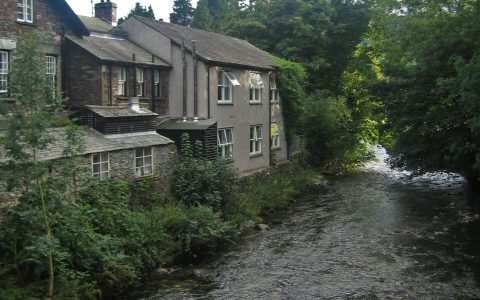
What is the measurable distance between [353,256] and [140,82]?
602 inches

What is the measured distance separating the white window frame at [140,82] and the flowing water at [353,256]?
10.5 m

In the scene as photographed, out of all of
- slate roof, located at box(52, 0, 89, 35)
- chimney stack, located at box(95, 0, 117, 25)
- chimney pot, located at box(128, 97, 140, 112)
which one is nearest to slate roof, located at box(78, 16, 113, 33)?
chimney stack, located at box(95, 0, 117, 25)

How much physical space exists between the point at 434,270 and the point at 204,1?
56179mm

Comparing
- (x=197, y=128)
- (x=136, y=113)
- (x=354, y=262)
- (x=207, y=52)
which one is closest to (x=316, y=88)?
(x=207, y=52)

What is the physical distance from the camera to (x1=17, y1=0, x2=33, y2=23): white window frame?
22.1 meters

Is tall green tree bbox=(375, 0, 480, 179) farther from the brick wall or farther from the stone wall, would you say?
the brick wall

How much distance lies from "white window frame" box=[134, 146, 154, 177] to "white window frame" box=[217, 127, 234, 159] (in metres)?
7.16

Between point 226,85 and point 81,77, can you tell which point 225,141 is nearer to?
point 226,85

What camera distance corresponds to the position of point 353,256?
19.5 meters

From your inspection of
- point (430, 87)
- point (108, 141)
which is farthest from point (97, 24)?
point (430, 87)

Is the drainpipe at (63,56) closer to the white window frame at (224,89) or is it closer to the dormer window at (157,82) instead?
the dormer window at (157,82)

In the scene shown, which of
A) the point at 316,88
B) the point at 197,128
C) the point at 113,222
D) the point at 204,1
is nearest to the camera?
the point at 113,222

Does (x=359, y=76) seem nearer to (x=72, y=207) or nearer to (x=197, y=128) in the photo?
(x=197, y=128)

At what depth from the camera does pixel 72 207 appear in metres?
15.4
